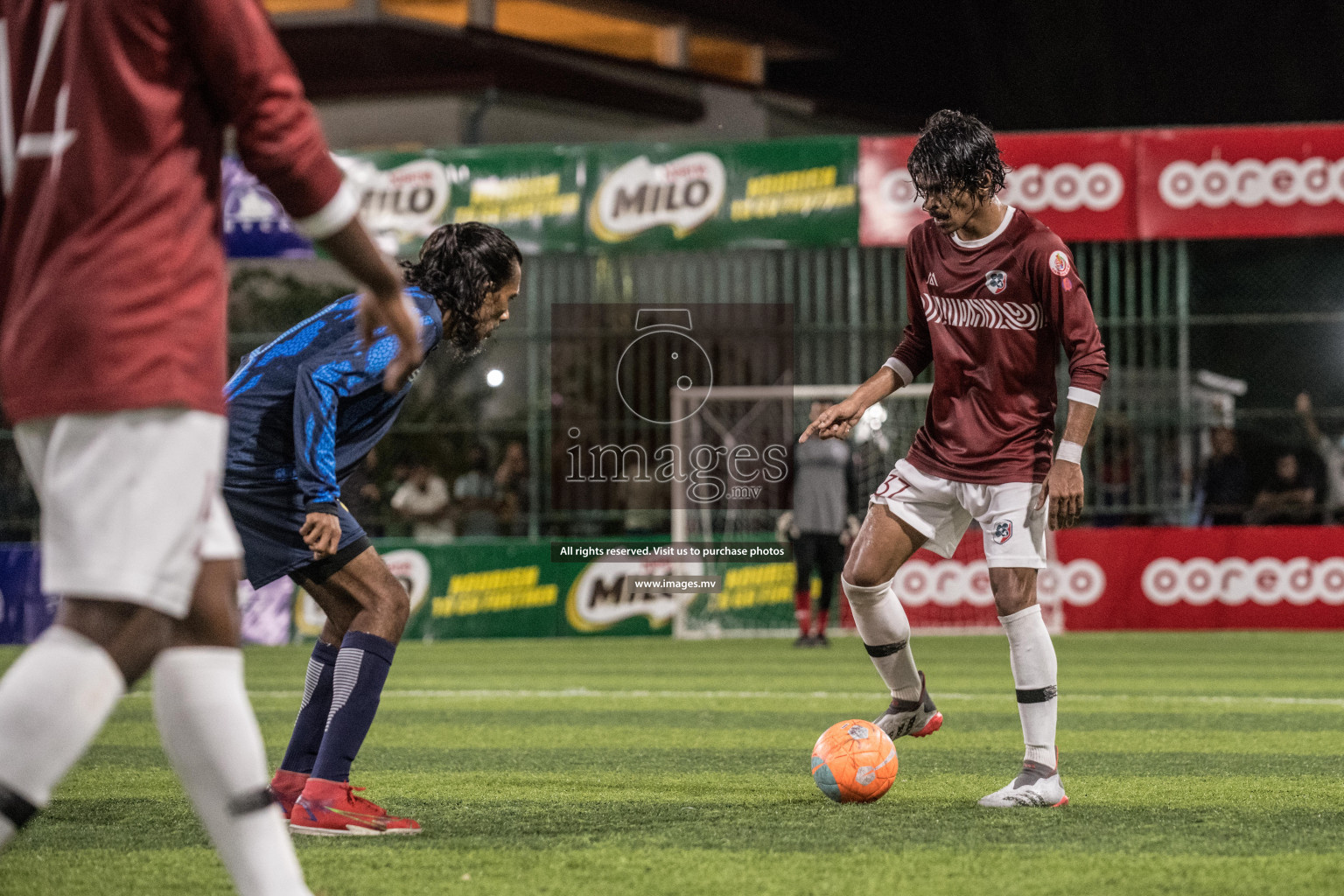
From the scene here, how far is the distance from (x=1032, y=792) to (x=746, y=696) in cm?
500

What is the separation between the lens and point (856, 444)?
17.9 m

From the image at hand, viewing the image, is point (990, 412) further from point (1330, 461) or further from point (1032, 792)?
point (1330, 461)

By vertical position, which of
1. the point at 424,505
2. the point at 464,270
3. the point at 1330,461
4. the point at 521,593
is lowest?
the point at 521,593

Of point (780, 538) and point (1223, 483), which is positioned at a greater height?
point (1223, 483)

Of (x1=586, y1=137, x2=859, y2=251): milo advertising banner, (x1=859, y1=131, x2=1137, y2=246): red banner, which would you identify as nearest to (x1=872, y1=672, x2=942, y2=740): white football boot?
(x1=859, y1=131, x2=1137, y2=246): red banner

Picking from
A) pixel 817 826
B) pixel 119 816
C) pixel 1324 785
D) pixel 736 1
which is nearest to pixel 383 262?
pixel 817 826

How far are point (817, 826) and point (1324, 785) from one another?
2.14m

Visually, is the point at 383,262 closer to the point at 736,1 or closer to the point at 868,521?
the point at 868,521

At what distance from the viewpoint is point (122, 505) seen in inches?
113

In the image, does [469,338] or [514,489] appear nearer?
[469,338]

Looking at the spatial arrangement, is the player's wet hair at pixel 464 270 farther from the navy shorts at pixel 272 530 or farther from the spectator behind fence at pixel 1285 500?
the spectator behind fence at pixel 1285 500

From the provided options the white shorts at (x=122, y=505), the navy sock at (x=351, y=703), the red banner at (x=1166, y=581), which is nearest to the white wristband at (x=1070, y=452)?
the navy sock at (x=351, y=703)

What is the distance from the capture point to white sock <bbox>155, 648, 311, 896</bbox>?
3.08 metres

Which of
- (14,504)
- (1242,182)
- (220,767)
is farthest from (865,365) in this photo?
(220,767)
